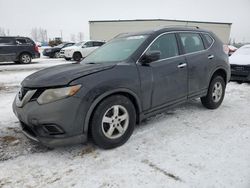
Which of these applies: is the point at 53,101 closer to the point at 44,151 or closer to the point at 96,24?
the point at 44,151

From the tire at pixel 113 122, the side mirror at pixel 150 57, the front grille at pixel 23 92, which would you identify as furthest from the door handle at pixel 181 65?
the front grille at pixel 23 92

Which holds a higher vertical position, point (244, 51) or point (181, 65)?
point (244, 51)

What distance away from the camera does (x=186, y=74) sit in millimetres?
4270

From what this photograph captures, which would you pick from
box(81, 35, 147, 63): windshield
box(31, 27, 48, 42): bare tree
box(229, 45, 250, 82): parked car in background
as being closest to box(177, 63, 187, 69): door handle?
box(81, 35, 147, 63): windshield

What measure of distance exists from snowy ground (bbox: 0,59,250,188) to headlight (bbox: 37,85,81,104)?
809 millimetres

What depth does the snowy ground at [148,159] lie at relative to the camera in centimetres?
265

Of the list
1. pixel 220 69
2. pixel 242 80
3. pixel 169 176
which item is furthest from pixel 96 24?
pixel 169 176

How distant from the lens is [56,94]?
2.90m

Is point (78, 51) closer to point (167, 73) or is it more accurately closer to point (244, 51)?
point (244, 51)

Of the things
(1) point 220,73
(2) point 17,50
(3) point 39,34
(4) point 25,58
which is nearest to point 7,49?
(2) point 17,50

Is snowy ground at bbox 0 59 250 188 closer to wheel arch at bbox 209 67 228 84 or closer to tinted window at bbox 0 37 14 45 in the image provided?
wheel arch at bbox 209 67 228 84

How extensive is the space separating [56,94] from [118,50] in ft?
5.13

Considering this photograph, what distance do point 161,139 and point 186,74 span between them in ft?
4.32

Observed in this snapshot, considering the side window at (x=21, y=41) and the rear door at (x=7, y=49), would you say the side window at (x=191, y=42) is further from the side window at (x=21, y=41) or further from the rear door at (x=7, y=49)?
the side window at (x=21, y=41)
